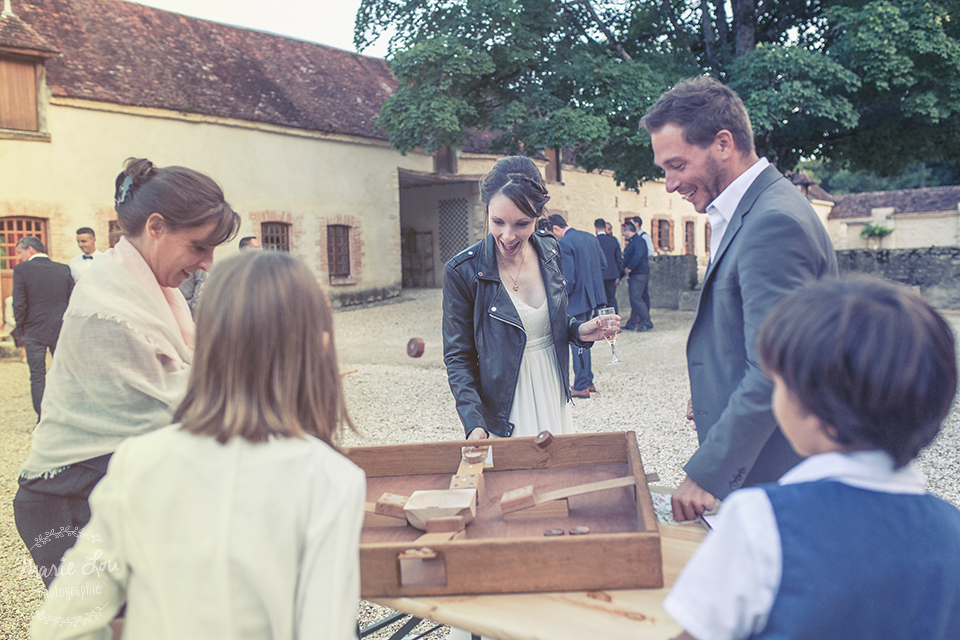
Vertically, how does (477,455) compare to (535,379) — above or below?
below

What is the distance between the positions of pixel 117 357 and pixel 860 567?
65.7 inches

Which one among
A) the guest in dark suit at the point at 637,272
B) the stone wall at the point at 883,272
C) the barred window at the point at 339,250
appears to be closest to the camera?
the guest in dark suit at the point at 637,272

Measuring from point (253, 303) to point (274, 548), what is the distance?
1.44 feet

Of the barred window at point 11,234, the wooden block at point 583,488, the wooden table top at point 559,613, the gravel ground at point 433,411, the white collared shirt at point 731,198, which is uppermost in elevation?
the barred window at point 11,234

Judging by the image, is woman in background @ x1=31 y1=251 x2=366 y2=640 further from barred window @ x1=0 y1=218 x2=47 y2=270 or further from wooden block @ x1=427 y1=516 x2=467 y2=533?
barred window @ x1=0 y1=218 x2=47 y2=270

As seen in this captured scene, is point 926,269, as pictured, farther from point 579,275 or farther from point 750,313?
point 750,313

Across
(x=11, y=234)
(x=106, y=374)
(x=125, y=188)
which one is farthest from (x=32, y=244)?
(x=11, y=234)

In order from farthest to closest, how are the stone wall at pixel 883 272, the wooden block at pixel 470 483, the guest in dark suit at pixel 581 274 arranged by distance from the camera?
the stone wall at pixel 883 272 < the guest in dark suit at pixel 581 274 < the wooden block at pixel 470 483

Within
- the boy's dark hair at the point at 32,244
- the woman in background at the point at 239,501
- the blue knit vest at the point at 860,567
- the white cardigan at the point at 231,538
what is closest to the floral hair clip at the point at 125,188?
the woman in background at the point at 239,501

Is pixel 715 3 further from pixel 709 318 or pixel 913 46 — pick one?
pixel 709 318

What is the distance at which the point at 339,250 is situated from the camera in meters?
20.1

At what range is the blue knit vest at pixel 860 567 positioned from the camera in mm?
1032

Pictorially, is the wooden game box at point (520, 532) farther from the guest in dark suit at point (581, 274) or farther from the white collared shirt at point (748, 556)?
the guest in dark suit at point (581, 274)

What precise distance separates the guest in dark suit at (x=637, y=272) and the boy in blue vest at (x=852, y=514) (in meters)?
12.2
